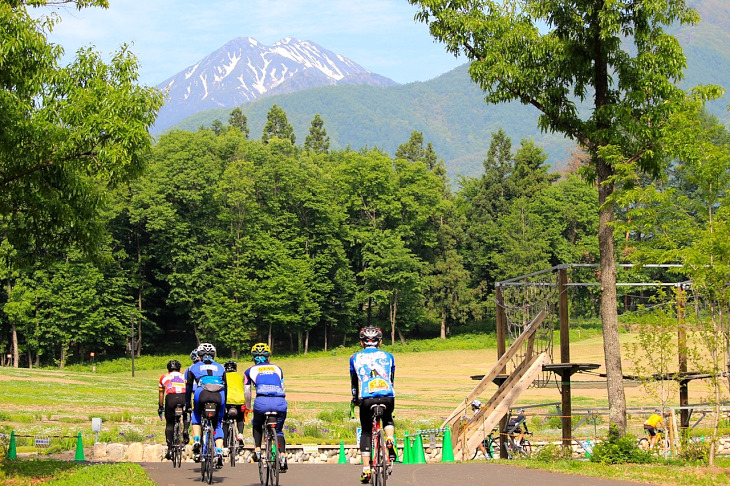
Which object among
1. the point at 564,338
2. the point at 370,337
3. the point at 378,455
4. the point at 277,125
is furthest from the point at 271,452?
the point at 277,125

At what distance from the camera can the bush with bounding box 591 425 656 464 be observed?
17.1m

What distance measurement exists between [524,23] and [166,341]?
75620 mm

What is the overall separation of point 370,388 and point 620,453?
7193mm

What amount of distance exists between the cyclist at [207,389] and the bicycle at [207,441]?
3.1 inches

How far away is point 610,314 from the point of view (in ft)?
63.5

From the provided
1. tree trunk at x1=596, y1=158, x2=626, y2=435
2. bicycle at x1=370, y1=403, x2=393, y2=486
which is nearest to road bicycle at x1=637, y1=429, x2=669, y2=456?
tree trunk at x1=596, y1=158, x2=626, y2=435

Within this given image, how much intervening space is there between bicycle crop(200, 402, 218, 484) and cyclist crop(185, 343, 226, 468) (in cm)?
8

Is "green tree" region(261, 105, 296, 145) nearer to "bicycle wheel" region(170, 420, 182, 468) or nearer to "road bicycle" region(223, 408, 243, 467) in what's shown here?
"bicycle wheel" region(170, 420, 182, 468)

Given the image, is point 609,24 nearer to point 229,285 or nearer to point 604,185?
point 604,185

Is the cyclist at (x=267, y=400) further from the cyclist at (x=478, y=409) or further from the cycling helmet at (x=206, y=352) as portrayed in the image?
the cyclist at (x=478, y=409)

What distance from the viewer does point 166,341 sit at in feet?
299

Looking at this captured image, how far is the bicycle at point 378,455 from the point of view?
11.8 meters

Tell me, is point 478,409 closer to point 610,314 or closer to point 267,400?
point 610,314

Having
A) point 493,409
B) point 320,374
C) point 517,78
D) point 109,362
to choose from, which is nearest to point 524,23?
point 517,78
